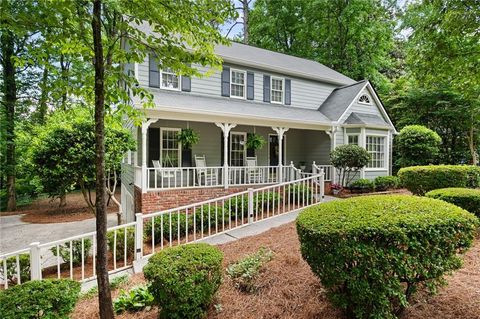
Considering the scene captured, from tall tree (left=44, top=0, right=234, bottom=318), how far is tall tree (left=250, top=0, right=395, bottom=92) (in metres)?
21.0

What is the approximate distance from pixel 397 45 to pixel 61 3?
105 feet

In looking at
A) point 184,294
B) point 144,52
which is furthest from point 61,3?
point 184,294

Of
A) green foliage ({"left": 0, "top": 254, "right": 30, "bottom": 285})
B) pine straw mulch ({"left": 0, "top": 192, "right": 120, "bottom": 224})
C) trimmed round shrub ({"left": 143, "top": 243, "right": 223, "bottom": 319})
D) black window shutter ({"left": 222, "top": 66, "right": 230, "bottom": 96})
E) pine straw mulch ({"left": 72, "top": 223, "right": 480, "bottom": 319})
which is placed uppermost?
black window shutter ({"left": 222, "top": 66, "right": 230, "bottom": 96})

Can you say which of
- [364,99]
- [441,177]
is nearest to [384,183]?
[364,99]

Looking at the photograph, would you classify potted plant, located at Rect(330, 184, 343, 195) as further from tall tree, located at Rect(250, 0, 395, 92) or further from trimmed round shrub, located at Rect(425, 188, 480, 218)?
tall tree, located at Rect(250, 0, 395, 92)

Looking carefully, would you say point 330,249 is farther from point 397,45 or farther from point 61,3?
point 397,45

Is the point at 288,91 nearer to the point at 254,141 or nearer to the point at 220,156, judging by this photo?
the point at 254,141

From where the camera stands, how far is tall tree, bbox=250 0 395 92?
816 inches

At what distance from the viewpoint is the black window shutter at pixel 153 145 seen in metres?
10.6

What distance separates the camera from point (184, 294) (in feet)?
10.1

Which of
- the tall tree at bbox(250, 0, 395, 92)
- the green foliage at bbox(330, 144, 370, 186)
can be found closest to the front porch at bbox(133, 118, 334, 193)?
the green foliage at bbox(330, 144, 370, 186)

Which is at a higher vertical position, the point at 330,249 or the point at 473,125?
the point at 473,125

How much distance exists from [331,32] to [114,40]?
22724mm

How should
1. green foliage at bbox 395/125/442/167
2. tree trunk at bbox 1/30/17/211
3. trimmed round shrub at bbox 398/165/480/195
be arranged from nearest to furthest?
trimmed round shrub at bbox 398/165/480/195 → green foliage at bbox 395/125/442/167 → tree trunk at bbox 1/30/17/211
